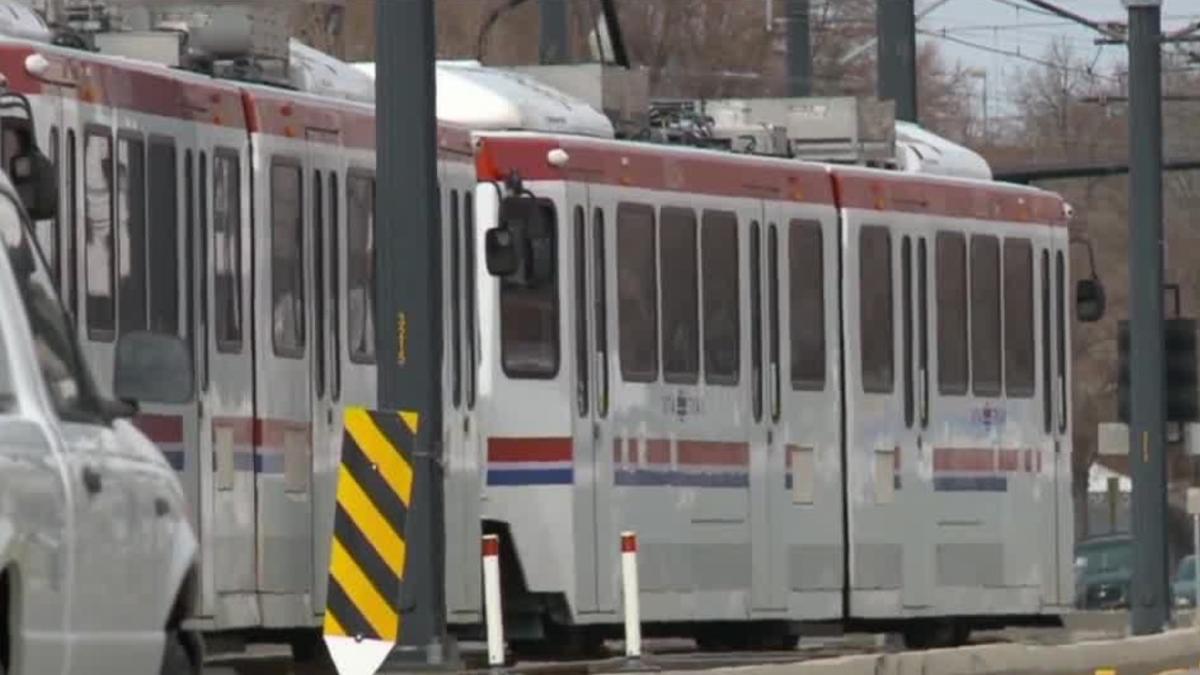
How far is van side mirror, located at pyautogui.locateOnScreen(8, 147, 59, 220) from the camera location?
1830 centimetres

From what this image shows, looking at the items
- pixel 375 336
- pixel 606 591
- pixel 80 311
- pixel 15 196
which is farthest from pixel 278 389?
pixel 15 196

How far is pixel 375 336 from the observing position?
73.5 ft

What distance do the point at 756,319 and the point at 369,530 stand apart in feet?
31.9

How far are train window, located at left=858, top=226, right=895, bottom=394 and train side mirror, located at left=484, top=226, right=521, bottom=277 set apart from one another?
14.9 ft

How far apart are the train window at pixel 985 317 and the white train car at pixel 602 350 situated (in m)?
0.03

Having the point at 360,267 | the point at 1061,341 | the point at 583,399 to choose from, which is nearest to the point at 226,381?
the point at 360,267

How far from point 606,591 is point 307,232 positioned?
14.0ft

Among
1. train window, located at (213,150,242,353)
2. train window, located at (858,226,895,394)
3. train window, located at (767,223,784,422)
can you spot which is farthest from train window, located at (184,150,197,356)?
train window, located at (858,226,895,394)

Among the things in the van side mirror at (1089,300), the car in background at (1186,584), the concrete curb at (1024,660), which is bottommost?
the car in background at (1186,584)

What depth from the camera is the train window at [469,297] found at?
2527cm

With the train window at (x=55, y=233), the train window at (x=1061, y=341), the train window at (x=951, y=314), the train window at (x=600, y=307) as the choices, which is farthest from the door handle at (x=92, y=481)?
the train window at (x=1061, y=341)

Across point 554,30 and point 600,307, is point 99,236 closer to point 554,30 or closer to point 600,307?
point 600,307

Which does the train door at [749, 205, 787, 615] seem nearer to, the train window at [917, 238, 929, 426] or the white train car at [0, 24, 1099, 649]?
the white train car at [0, 24, 1099, 649]

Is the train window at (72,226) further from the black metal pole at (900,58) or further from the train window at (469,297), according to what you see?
the black metal pole at (900,58)
